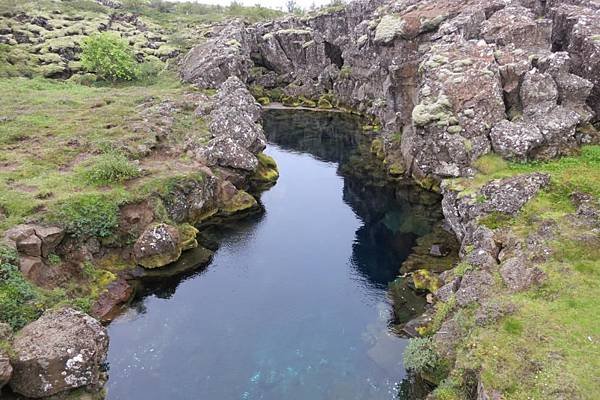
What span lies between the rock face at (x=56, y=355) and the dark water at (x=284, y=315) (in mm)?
2786

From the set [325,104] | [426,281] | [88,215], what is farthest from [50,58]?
[426,281]

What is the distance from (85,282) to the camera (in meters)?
32.7

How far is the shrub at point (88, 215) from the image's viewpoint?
112 feet

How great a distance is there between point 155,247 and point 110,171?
860cm

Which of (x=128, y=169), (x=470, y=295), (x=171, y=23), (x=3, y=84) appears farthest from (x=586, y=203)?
(x=171, y=23)

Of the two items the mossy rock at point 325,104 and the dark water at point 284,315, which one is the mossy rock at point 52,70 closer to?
the dark water at point 284,315

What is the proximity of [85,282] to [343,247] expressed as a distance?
20.9 meters

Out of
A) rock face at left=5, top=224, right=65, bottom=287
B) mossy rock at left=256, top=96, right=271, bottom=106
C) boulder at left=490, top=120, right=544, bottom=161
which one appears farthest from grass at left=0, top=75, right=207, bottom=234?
mossy rock at left=256, top=96, right=271, bottom=106

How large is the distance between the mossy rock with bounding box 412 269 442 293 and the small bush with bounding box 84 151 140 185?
25.4 metres

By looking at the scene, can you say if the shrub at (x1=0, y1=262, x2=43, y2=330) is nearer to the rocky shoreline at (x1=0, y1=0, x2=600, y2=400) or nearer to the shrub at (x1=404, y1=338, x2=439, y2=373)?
the rocky shoreline at (x1=0, y1=0, x2=600, y2=400)

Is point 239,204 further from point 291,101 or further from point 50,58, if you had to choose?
point 291,101

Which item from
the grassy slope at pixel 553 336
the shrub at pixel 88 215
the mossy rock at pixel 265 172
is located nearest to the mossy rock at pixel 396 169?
the mossy rock at pixel 265 172

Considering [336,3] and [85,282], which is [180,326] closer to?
[85,282]

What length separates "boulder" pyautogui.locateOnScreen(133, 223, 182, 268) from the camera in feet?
120
